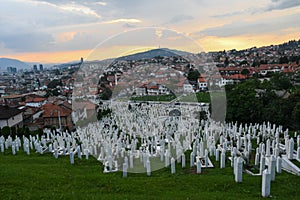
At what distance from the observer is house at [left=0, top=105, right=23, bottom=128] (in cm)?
2589

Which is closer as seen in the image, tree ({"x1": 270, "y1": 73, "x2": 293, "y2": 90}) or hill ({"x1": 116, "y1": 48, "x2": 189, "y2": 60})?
hill ({"x1": 116, "y1": 48, "x2": 189, "y2": 60})

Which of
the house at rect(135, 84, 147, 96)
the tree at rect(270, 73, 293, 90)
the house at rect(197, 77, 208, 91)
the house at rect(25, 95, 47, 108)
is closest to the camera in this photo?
the house at rect(197, 77, 208, 91)

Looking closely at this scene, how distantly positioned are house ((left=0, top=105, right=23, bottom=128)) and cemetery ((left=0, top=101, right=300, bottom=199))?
8170 mm

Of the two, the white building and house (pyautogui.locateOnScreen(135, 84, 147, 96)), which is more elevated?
the white building

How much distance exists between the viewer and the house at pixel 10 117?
84.9 feet

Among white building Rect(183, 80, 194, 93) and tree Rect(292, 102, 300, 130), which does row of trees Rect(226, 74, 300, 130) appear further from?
white building Rect(183, 80, 194, 93)

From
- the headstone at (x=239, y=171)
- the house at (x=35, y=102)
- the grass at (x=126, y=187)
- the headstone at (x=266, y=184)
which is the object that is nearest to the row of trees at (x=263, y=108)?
the grass at (x=126, y=187)

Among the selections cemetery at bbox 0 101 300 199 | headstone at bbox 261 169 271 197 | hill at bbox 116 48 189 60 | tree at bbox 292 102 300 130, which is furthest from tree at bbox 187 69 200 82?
tree at bbox 292 102 300 130

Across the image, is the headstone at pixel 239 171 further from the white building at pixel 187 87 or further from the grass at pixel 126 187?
the white building at pixel 187 87

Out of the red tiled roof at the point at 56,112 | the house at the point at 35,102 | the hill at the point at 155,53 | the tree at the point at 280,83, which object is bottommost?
the house at the point at 35,102

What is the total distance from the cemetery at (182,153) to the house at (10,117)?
26.8 ft

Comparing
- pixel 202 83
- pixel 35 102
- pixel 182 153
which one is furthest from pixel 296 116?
pixel 35 102

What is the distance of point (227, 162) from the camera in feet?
39.5

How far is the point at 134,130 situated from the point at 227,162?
9693mm
